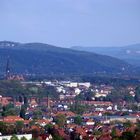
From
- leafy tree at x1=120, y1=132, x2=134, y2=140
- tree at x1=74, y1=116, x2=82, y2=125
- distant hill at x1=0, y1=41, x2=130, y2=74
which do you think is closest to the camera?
leafy tree at x1=120, y1=132, x2=134, y2=140

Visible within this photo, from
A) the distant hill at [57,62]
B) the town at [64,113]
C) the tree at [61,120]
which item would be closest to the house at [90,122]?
the town at [64,113]

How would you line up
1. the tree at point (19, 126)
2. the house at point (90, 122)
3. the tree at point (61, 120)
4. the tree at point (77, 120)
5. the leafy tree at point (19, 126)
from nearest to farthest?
the tree at point (19, 126), the leafy tree at point (19, 126), the tree at point (61, 120), the house at point (90, 122), the tree at point (77, 120)

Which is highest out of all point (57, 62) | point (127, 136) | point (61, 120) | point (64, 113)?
point (127, 136)

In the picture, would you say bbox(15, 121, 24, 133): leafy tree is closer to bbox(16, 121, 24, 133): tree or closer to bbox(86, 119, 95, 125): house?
bbox(16, 121, 24, 133): tree

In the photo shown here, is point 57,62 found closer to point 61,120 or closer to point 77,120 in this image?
point 77,120

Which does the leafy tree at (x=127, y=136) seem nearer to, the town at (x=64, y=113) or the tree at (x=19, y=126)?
the town at (x=64, y=113)

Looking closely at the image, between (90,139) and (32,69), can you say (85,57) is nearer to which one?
(32,69)

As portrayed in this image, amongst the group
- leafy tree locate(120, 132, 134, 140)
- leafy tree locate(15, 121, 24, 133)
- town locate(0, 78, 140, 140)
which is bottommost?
town locate(0, 78, 140, 140)

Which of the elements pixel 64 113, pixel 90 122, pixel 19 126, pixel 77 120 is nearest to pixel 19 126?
pixel 19 126

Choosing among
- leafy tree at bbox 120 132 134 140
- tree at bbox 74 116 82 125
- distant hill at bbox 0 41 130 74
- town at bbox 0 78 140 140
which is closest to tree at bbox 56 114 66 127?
town at bbox 0 78 140 140
